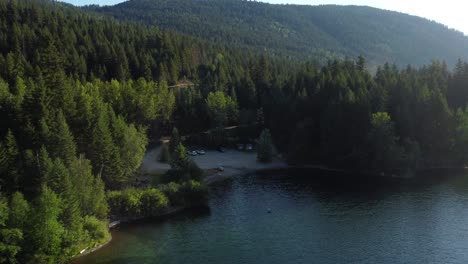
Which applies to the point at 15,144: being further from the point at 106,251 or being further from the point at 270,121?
the point at 270,121

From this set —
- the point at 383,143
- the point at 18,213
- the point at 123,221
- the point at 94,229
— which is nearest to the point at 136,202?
the point at 123,221

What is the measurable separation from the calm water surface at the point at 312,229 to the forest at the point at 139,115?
5367 millimetres

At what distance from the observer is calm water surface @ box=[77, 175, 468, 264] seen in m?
53.9

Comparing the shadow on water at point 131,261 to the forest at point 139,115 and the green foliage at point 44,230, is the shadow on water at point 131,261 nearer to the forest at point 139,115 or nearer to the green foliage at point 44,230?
the forest at point 139,115

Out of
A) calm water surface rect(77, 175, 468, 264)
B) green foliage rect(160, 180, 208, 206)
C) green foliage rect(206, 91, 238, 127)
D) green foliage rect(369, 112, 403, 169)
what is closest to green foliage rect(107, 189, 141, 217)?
calm water surface rect(77, 175, 468, 264)

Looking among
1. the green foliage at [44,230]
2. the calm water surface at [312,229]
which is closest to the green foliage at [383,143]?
the calm water surface at [312,229]

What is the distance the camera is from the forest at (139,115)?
54594 millimetres

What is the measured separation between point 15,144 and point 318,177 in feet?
180

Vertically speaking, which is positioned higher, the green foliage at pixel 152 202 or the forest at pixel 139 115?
the forest at pixel 139 115

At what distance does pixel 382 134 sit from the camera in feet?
291

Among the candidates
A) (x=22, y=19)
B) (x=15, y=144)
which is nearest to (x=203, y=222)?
(x=15, y=144)

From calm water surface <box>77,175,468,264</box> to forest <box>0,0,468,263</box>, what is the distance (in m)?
5.37

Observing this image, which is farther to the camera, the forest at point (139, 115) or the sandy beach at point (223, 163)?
the sandy beach at point (223, 163)

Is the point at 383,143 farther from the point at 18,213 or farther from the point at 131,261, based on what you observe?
the point at 18,213
